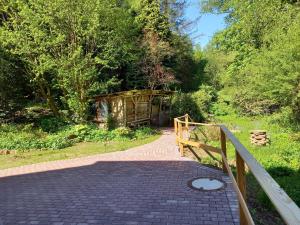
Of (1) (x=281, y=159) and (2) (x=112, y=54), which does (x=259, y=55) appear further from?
(1) (x=281, y=159)

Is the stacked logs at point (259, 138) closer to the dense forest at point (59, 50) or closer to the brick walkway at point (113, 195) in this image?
the brick walkway at point (113, 195)

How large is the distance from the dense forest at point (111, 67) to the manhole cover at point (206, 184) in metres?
0.81

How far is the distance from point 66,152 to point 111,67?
19.2 feet

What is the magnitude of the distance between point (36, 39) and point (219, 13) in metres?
20.4

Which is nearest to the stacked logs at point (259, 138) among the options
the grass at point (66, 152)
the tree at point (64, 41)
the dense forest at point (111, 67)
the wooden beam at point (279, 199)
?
the dense forest at point (111, 67)

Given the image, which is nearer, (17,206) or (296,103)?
(17,206)

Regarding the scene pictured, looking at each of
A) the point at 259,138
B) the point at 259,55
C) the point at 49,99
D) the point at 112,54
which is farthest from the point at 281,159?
the point at 49,99

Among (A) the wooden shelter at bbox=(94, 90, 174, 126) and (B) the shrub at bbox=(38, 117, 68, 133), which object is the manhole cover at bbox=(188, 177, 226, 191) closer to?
(B) the shrub at bbox=(38, 117, 68, 133)

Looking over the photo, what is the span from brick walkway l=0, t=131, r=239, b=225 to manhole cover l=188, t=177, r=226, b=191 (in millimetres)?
153

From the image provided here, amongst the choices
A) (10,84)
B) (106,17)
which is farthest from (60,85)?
(106,17)

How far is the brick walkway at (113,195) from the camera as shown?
16.0ft

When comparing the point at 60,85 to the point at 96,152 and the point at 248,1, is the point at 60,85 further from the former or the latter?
the point at 248,1

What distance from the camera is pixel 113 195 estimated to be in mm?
6086

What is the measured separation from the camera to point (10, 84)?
1670 cm
